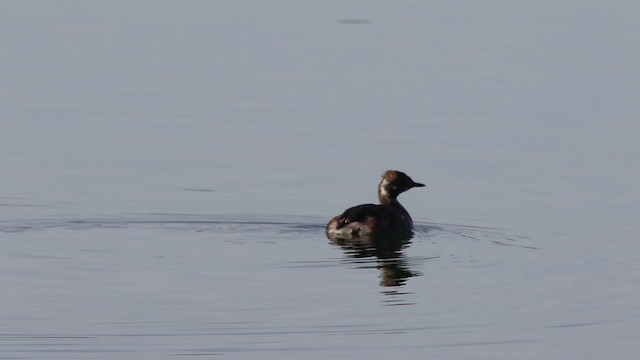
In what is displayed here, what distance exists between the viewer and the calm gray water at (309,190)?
13117mm

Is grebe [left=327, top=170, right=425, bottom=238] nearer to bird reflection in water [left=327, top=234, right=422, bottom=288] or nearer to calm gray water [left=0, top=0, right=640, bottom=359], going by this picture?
bird reflection in water [left=327, top=234, right=422, bottom=288]

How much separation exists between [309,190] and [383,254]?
2.81 metres

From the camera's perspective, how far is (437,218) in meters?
18.2

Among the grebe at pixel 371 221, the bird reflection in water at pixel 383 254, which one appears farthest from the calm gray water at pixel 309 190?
the grebe at pixel 371 221

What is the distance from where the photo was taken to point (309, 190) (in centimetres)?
1920

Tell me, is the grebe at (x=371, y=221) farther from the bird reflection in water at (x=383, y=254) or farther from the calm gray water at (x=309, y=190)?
the calm gray water at (x=309, y=190)

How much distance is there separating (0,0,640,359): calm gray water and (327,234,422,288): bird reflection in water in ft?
0.17

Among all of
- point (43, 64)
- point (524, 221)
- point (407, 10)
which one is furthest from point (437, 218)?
point (407, 10)

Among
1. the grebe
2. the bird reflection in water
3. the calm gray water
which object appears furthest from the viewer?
the grebe

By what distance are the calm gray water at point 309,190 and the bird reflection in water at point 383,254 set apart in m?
0.05

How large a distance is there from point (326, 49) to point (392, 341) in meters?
19.4

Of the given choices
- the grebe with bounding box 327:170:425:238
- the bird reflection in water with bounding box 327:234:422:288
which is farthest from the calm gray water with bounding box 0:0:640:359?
the grebe with bounding box 327:170:425:238

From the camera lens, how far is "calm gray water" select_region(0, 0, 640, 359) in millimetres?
13117

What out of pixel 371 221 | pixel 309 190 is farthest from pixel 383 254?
pixel 309 190
